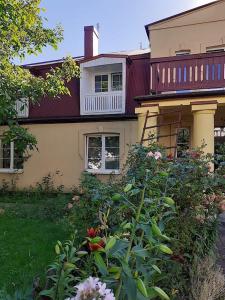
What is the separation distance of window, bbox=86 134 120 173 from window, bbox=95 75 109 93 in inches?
85.4

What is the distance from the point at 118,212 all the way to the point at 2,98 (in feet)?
17.5

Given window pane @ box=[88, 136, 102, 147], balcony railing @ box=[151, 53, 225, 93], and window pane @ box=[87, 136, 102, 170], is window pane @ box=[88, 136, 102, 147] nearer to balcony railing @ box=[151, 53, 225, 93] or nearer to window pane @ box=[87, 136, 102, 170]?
window pane @ box=[87, 136, 102, 170]

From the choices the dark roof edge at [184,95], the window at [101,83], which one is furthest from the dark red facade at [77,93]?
the dark roof edge at [184,95]

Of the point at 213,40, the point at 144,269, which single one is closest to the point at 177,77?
the point at 213,40

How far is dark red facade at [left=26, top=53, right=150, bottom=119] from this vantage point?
46.2ft

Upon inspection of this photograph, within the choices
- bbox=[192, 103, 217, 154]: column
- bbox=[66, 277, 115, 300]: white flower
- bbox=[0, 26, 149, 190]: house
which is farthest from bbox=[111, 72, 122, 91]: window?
bbox=[66, 277, 115, 300]: white flower

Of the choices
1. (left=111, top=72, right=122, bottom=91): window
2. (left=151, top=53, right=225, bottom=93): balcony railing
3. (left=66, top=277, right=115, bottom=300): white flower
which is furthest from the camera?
(left=111, top=72, right=122, bottom=91): window

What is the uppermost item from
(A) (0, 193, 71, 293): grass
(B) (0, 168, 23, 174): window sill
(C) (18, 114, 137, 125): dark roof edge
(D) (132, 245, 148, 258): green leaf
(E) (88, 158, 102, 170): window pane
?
(C) (18, 114, 137, 125): dark roof edge

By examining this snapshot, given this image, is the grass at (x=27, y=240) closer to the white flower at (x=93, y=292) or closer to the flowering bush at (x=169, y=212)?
the flowering bush at (x=169, y=212)

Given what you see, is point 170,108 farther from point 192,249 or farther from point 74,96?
point 192,249

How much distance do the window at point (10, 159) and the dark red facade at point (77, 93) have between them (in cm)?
186

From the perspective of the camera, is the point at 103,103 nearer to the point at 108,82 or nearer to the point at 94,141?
the point at 108,82

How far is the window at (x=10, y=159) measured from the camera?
1545cm

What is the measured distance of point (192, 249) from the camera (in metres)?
3.78
